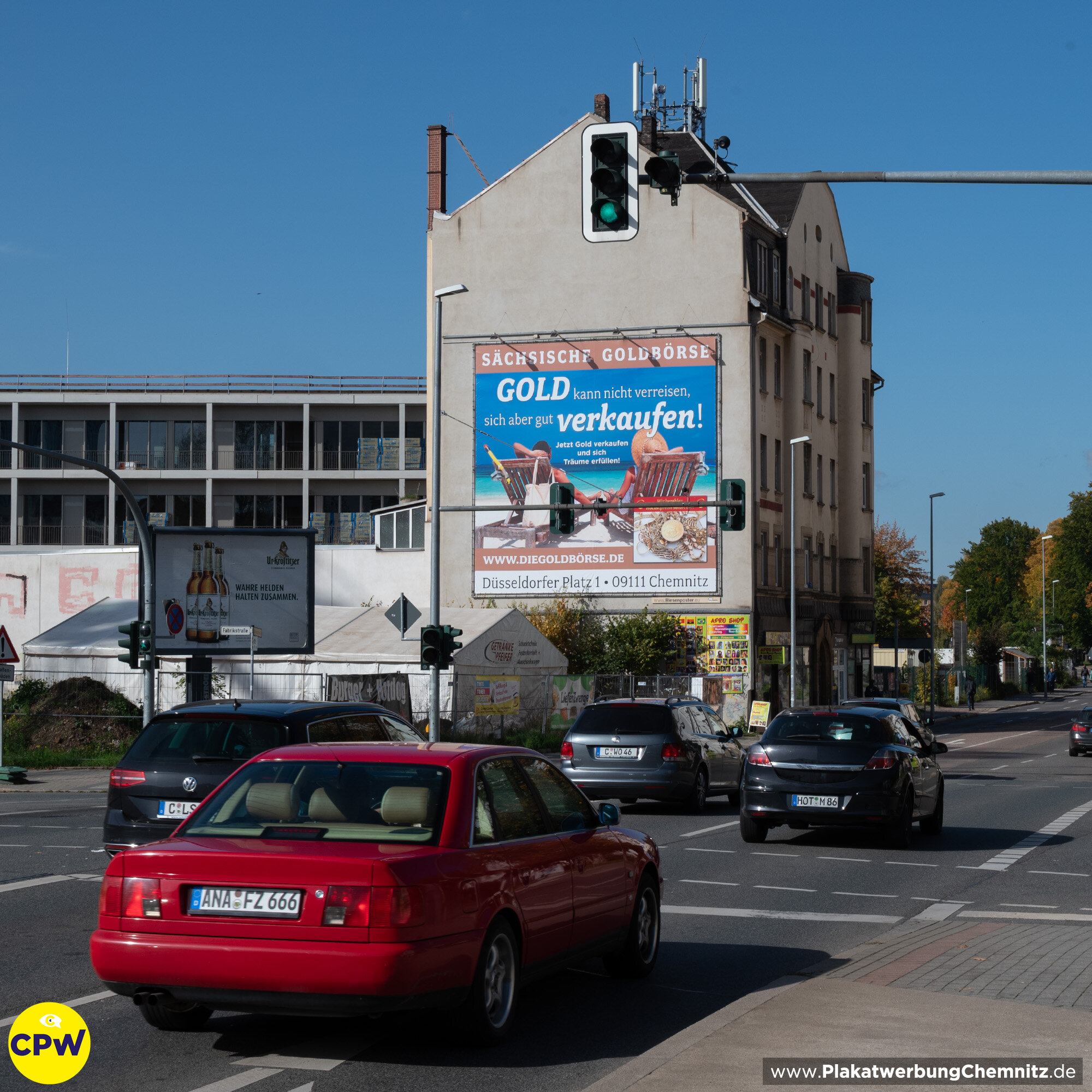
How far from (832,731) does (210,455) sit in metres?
61.2

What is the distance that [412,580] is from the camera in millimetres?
56688

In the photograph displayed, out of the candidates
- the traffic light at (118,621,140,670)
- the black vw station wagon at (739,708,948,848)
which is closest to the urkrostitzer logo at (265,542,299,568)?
the traffic light at (118,621,140,670)

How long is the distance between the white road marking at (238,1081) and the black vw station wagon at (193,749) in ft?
18.4

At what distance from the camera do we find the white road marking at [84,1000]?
8039 millimetres

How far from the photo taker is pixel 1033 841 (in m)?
18.2

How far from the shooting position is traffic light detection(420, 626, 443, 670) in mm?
28094

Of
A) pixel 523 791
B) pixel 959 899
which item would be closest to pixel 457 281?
pixel 959 899

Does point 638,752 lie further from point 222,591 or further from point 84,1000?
point 222,591

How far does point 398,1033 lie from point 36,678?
3742cm

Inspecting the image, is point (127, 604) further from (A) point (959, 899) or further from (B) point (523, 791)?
(B) point (523, 791)

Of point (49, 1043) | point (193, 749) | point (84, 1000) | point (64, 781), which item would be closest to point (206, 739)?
point (193, 749)

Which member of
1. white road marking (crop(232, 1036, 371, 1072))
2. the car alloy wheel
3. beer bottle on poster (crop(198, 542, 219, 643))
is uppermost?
beer bottle on poster (crop(198, 542, 219, 643))

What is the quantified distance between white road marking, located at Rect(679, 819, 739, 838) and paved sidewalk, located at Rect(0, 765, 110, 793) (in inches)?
461

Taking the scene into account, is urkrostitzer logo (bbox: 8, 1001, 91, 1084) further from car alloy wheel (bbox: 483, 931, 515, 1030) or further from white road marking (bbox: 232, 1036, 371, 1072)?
car alloy wheel (bbox: 483, 931, 515, 1030)
